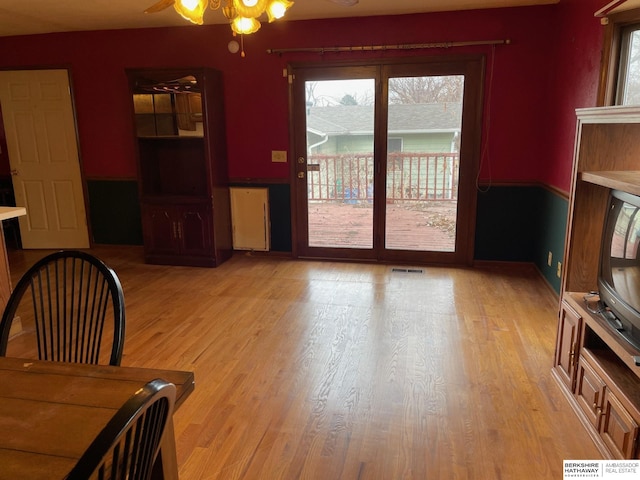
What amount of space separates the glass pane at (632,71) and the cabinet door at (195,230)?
358 cm

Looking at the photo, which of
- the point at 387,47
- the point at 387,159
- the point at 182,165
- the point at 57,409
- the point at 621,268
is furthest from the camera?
the point at 182,165

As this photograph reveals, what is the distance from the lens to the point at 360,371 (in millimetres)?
2629

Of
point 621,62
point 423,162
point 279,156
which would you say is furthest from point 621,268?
point 279,156

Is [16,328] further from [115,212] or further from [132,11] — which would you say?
[132,11]

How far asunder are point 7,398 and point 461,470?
1.63m

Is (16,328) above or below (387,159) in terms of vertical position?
below

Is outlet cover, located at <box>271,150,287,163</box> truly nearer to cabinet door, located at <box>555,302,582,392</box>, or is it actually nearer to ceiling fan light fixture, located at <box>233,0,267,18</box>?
ceiling fan light fixture, located at <box>233,0,267,18</box>

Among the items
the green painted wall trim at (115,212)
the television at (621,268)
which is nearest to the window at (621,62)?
the television at (621,268)

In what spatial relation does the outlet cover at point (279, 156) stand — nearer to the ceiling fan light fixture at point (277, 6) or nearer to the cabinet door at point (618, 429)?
the ceiling fan light fixture at point (277, 6)

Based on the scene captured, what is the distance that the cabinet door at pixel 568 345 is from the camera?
7.46ft

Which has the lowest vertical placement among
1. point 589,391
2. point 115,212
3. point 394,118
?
point 589,391

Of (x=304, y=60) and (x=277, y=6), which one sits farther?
(x=304, y=60)

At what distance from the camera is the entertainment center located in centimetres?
181

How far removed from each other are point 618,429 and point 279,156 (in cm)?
378
